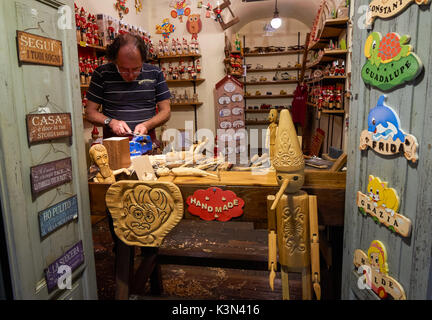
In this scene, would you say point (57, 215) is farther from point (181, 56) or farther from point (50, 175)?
point (181, 56)

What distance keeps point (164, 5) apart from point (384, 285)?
6438 millimetres

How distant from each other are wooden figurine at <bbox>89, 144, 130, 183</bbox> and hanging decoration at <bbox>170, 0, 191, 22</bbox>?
550cm

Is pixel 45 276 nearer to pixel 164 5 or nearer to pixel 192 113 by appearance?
pixel 192 113

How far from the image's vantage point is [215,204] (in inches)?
56.0

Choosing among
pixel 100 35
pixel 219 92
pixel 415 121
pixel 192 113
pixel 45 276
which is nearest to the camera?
pixel 415 121

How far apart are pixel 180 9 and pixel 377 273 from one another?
624 centimetres

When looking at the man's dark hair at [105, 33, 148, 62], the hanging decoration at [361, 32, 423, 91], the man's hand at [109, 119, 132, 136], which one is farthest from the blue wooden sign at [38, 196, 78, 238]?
the hanging decoration at [361, 32, 423, 91]

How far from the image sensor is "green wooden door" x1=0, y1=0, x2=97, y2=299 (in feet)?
3.38

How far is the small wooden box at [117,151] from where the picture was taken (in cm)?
154

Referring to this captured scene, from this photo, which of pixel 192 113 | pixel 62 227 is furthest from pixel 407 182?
pixel 192 113

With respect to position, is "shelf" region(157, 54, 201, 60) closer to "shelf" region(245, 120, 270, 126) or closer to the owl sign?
the owl sign

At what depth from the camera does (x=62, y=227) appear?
132cm

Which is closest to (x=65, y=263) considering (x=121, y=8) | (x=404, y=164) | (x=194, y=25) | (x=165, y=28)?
(x=404, y=164)

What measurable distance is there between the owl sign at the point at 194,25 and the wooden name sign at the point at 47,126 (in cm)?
544
